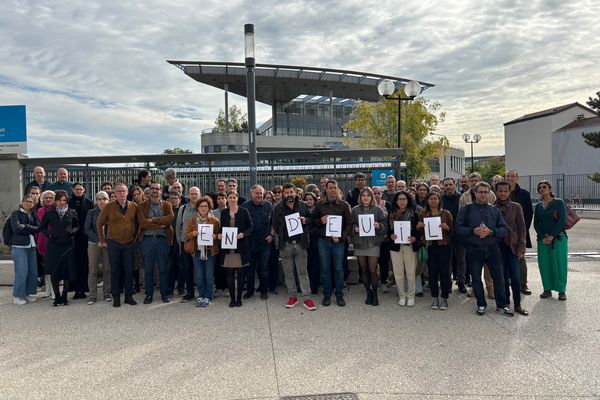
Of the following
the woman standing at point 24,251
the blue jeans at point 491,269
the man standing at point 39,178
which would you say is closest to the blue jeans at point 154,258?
the woman standing at point 24,251

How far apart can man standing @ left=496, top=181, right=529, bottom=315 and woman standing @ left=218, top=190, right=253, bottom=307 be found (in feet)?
13.3

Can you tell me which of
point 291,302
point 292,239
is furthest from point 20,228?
point 291,302

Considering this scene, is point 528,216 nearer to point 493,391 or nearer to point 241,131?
point 493,391

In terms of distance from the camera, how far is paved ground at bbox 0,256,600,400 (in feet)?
13.2

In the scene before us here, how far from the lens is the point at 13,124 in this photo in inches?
429

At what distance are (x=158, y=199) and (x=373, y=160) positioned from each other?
5.57 m

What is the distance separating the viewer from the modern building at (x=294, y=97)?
5100 centimetres

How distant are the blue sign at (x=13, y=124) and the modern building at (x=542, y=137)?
52.2 metres

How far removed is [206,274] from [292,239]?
5.19 feet

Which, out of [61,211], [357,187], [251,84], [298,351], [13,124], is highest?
[251,84]

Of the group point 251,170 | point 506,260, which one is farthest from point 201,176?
point 506,260

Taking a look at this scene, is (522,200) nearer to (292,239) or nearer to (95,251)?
(292,239)

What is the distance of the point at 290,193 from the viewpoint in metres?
7.05

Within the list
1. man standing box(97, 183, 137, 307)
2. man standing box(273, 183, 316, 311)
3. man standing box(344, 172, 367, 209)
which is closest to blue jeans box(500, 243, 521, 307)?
man standing box(344, 172, 367, 209)
